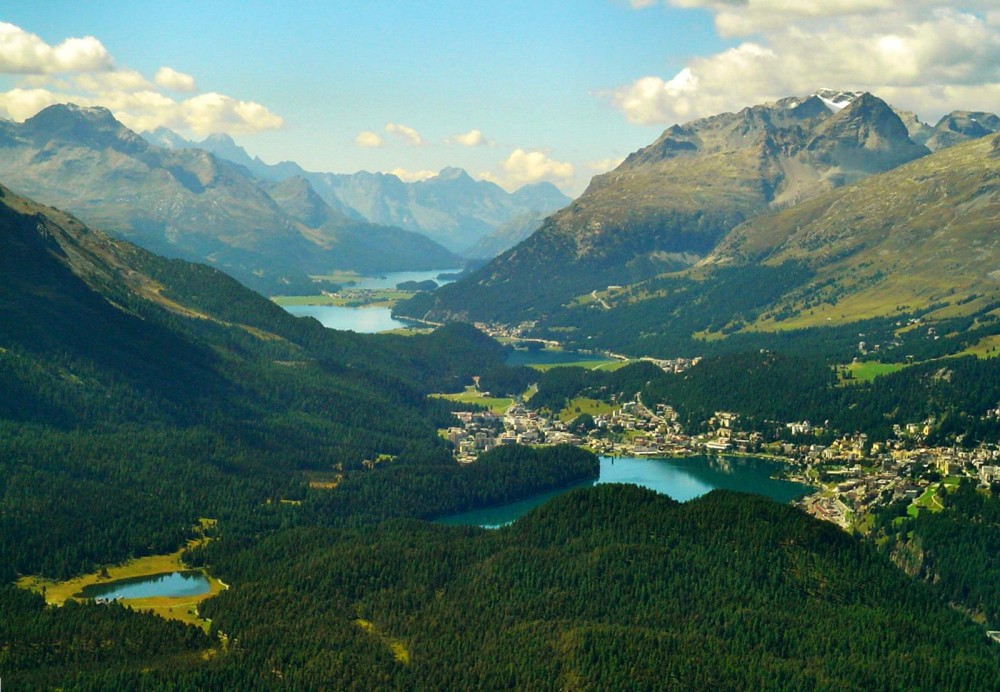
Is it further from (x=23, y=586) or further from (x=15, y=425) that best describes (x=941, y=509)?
(x=15, y=425)

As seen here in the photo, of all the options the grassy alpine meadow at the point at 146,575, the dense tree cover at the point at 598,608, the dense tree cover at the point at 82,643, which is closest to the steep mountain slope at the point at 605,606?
the dense tree cover at the point at 598,608

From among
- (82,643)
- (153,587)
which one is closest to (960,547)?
(153,587)

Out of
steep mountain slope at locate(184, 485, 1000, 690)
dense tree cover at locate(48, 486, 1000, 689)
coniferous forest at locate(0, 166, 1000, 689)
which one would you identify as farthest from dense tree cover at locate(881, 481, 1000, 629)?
dense tree cover at locate(48, 486, 1000, 689)

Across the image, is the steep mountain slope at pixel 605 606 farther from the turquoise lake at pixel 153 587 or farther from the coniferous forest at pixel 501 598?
the turquoise lake at pixel 153 587

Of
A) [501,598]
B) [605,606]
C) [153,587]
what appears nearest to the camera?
[605,606]

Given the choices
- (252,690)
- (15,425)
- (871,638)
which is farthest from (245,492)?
(871,638)

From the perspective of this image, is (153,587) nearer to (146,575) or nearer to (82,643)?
(146,575)
